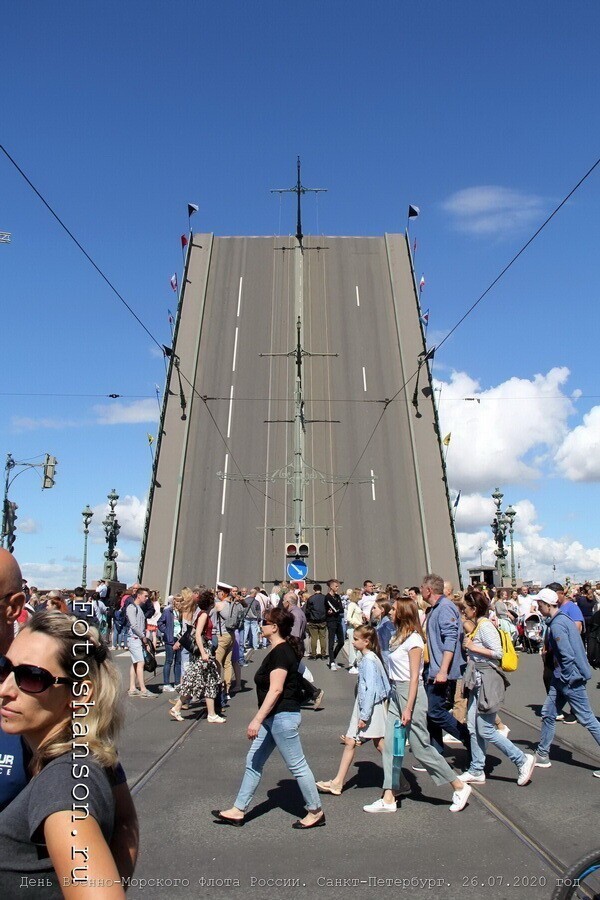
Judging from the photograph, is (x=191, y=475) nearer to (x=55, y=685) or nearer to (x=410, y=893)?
(x=410, y=893)

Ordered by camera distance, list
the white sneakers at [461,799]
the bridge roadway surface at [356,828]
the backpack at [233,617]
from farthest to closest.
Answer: the backpack at [233,617] → the white sneakers at [461,799] → the bridge roadway surface at [356,828]

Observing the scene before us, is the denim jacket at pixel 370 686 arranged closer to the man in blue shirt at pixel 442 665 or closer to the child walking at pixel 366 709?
the child walking at pixel 366 709

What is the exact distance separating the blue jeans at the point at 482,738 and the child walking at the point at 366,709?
2.38ft

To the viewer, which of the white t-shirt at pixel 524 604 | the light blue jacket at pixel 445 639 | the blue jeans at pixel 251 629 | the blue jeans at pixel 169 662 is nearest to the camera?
the light blue jacket at pixel 445 639

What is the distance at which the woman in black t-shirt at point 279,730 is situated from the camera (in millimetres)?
5449

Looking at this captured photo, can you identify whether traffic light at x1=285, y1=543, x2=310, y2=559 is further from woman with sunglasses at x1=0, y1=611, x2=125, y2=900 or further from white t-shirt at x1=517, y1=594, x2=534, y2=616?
woman with sunglasses at x1=0, y1=611, x2=125, y2=900

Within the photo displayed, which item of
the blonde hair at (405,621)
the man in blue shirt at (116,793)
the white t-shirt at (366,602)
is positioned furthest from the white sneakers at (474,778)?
the white t-shirt at (366,602)

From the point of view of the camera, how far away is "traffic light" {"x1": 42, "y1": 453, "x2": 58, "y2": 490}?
22.6 meters

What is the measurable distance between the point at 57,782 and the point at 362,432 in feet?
84.6

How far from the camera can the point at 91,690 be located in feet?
6.63

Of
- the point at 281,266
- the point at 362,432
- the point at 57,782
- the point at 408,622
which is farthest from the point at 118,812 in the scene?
the point at 281,266

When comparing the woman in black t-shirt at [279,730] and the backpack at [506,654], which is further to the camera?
the backpack at [506,654]

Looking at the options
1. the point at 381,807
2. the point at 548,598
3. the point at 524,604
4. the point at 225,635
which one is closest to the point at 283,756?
the point at 381,807

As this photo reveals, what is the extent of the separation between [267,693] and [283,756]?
413 millimetres
